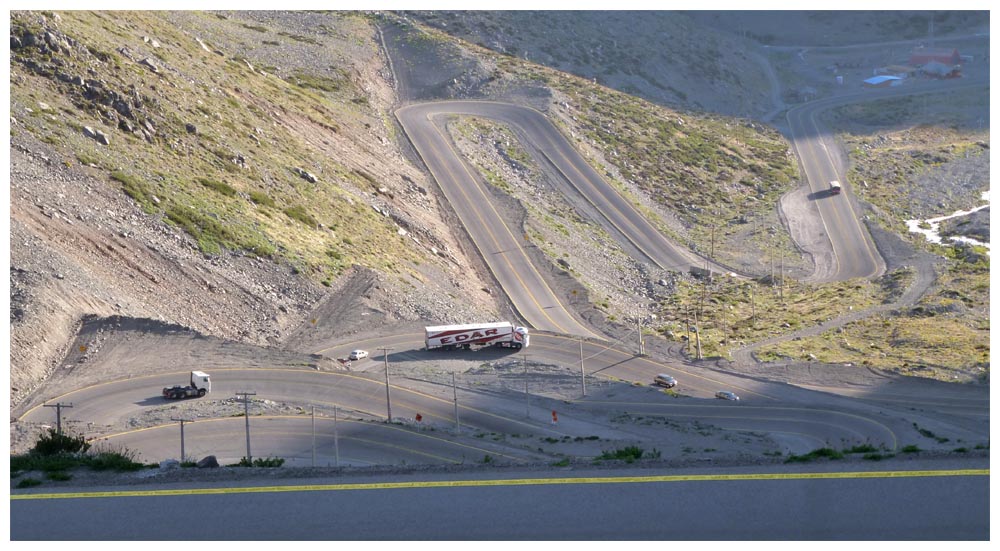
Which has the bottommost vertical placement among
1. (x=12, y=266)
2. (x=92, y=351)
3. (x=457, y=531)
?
(x=457, y=531)

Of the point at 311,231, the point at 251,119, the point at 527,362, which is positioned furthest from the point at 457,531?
the point at 251,119

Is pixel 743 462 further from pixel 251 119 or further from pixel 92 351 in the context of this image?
pixel 251 119

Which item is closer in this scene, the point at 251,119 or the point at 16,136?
the point at 16,136

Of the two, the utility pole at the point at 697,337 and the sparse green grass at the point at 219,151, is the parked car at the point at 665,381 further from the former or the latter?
Answer: the sparse green grass at the point at 219,151

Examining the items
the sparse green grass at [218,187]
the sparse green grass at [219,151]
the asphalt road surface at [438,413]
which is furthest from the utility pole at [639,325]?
the sparse green grass at [218,187]

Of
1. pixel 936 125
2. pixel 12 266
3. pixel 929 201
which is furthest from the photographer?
pixel 936 125

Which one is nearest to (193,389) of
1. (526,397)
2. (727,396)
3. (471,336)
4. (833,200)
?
(526,397)

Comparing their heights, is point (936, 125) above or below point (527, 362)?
above

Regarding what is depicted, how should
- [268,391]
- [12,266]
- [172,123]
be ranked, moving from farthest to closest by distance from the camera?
1. [172,123]
2. [12,266]
3. [268,391]
